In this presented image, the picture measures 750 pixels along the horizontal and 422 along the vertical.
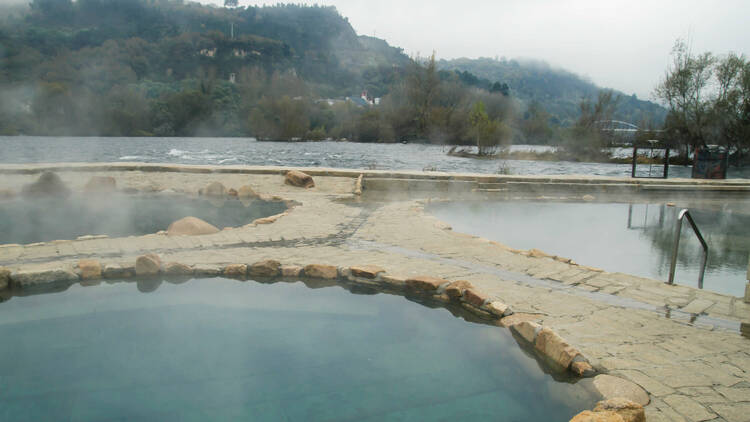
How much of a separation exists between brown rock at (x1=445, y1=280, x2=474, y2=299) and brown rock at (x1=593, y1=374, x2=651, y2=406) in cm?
136

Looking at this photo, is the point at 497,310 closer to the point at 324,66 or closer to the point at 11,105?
the point at 11,105

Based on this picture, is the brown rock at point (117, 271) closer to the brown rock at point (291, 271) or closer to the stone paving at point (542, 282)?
the stone paving at point (542, 282)

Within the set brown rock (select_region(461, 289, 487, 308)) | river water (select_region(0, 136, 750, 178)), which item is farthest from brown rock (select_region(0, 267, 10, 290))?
river water (select_region(0, 136, 750, 178))

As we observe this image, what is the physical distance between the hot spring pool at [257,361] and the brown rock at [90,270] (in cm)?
17

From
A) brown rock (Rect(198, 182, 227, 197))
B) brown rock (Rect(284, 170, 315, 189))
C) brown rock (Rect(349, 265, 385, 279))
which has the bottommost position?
brown rock (Rect(349, 265, 385, 279))

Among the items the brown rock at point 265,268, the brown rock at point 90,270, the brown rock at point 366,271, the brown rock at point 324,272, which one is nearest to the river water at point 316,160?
the brown rock at point 366,271

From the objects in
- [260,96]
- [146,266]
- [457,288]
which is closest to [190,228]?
[146,266]

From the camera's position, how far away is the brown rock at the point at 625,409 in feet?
6.70

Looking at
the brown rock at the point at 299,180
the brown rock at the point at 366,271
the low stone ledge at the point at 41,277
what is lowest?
the low stone ledge at the point at 41,277

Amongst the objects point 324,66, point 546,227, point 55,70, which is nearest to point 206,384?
point 546,227

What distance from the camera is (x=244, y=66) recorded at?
59094mm

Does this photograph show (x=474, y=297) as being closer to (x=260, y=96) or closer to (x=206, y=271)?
(x=206, y=271)

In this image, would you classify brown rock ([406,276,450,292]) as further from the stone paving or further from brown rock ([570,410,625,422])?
brown rock ([570,410,625,422])

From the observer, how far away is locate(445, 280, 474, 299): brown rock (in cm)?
374
